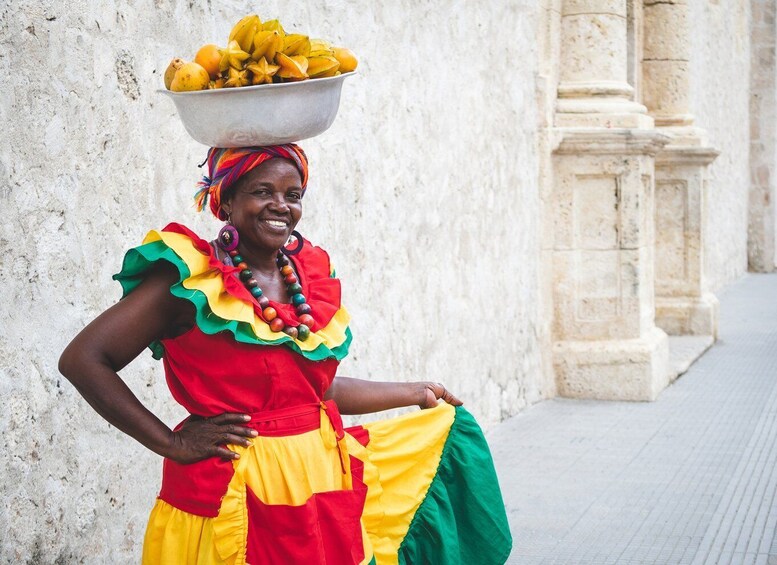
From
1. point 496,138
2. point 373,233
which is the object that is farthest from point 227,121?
point 496,138

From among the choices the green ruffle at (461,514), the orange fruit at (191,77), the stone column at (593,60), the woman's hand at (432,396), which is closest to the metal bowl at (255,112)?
the orange fruit at (191,77)

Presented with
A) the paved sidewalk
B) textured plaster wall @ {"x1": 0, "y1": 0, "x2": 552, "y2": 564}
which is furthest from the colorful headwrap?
the paved sidewalk

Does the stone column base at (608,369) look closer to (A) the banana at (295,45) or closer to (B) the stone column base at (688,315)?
(B) the stone column base at (688,315)

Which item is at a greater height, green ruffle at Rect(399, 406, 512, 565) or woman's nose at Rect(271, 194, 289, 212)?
woman's nose at Rect(271, 194, 289, 212)

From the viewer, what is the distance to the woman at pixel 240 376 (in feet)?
7.11

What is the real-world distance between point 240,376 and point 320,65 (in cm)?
66

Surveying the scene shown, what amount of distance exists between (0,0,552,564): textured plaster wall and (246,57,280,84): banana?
934mm

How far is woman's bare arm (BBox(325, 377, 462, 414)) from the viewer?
2607mm

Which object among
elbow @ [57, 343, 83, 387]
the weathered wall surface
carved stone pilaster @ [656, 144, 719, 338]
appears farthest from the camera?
the weathered wall surface

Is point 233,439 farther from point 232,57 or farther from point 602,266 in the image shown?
point 602,266

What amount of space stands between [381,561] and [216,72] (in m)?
Answer: 1.18

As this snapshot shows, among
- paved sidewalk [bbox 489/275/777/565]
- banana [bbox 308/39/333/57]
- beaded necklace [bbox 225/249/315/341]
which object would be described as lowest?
paved sidewalk [bbox 489/275/777/565]

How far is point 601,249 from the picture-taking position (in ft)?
23.8

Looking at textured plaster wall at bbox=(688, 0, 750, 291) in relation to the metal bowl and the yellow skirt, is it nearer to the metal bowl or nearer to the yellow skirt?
the yellow skirt
